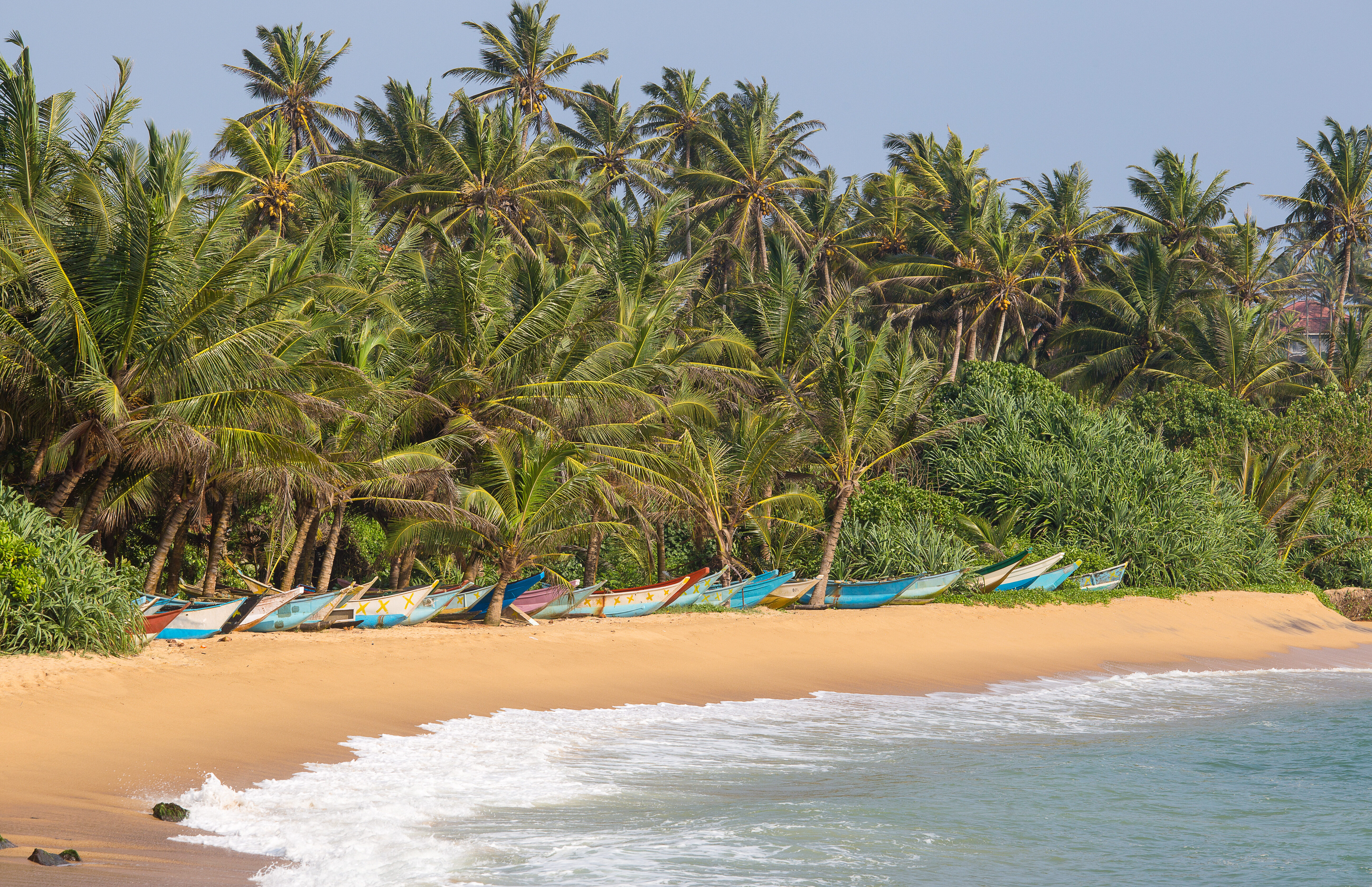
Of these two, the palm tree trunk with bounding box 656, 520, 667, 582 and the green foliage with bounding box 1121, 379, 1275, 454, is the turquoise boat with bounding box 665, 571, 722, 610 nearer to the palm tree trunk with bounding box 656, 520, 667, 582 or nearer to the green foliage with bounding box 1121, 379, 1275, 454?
the palm tree trunk with bounding box 656, 520, 667, 582

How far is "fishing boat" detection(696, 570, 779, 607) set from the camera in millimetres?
19828

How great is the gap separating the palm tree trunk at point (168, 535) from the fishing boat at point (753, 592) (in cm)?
945

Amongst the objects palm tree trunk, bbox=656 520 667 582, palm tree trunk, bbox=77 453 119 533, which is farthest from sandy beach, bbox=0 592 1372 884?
palm tree trunk, bbox=656 520 667 582

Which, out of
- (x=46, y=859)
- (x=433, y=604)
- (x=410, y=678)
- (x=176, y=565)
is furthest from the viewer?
(x=176, y=565)

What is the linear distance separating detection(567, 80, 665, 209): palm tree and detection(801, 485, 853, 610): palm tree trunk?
18538 mm

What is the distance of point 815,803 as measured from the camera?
8.44 metres

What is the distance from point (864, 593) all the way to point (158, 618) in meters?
12.8

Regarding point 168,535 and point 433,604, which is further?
point 433,604

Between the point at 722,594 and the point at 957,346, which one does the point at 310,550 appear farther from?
the point at 957,346

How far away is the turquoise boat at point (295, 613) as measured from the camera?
14.5 meters

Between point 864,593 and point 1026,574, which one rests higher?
point 1026,574

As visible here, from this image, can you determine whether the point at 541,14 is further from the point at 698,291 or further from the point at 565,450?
the point at 565,450

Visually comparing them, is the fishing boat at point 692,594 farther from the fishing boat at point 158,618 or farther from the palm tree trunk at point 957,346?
the palm tree trunk at point 957,346

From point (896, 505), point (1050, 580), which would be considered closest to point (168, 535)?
point (896, 505)
